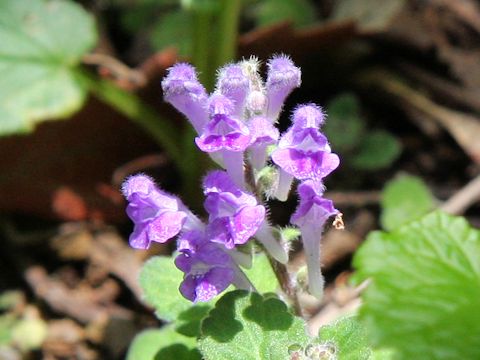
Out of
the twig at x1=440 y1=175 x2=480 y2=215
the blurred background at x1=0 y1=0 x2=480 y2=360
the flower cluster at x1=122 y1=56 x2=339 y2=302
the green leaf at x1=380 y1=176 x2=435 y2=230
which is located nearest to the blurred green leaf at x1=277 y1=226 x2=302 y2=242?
the flower cluster at x1=122 y1=56 x2=339 y2=302

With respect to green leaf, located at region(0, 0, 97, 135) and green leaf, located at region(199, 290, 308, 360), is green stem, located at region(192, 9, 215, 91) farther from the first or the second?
green leaf, located at region(199, 290, 308, 360)

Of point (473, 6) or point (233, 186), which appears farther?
point (473, 6)

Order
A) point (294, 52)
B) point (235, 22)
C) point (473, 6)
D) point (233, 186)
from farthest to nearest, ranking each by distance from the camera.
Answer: point (473, 6)
point (294, 52)
point (235, 22)
point (233, 186)

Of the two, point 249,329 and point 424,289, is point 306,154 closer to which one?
point 249,329

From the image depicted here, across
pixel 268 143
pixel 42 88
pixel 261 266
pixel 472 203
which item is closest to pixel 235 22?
pixel 42 88

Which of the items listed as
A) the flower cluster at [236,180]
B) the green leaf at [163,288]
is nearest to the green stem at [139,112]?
the green leaf at [163,288]

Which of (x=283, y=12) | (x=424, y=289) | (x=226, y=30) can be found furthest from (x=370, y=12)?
(x=424, y=289)

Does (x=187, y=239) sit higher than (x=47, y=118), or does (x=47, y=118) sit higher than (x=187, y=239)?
(x=47, y=118)

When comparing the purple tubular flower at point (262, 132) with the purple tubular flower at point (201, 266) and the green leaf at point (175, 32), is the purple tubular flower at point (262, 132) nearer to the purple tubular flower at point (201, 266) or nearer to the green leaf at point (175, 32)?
the purple tubular flower at point (201, 266)

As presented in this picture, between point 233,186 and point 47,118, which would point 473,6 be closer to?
point 47,118
